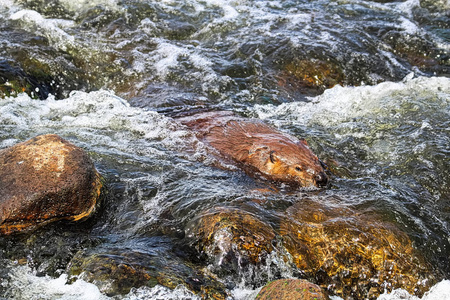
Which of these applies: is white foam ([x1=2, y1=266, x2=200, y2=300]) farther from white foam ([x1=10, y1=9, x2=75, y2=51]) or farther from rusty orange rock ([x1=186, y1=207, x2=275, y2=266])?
white foam ([x1=10, y1=9, x2=75, y2=51])

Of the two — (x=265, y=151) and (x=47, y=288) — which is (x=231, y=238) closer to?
(x=265, y=151)

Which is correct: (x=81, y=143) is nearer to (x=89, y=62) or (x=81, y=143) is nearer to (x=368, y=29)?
(x=89, y=62)

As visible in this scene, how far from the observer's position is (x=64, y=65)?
24.8 ft

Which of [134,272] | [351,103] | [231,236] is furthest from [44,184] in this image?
[351,103]

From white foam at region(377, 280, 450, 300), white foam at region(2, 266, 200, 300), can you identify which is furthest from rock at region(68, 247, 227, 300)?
white foam at region(377, 280, 450, 300)

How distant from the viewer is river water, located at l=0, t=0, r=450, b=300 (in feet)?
13.1

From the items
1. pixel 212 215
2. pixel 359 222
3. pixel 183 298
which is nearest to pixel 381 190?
pixel 359 222

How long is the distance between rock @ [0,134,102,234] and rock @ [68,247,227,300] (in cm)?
52

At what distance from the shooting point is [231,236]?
377 centimetres

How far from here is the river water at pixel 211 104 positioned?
3988 mm

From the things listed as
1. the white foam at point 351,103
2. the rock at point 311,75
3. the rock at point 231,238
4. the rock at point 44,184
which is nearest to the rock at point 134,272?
the rock at point 231,238

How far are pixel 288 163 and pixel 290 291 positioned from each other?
5.63ft

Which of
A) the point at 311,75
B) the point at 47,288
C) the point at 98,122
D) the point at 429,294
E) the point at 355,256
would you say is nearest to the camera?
the point at 47,288

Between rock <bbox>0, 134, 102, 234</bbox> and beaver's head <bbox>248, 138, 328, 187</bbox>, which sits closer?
rock <bbox>0, 134, 102, 234</bbox>
